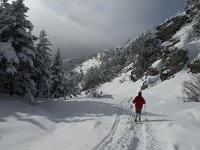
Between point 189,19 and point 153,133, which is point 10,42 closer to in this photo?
point 153,133

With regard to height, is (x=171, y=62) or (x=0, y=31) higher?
(x=171, y=62)

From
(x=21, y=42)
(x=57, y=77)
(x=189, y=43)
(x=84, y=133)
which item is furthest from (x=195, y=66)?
(x=84, y=133)

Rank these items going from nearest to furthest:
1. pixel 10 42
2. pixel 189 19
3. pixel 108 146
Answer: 1. pixel 108 146
2. pixel 10 42
3. pixel 189 19

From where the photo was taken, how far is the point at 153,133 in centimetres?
1515

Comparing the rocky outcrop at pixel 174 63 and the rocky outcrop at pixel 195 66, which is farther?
the rocky outcrop at pixel 174 63

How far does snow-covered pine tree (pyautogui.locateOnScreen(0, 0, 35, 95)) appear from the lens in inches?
873

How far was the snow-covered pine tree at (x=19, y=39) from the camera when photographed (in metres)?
22.2

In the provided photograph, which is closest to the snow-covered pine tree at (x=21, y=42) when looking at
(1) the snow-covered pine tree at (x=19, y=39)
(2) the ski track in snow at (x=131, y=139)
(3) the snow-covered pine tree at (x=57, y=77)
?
(1) the snow-covered pine tree at (x=19, y=39)

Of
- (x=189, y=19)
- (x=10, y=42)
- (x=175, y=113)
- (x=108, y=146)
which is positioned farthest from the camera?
(x=189, y=19)

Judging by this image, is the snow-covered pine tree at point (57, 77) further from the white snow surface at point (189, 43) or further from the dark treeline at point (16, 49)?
the white snow surface at point (189, 43)

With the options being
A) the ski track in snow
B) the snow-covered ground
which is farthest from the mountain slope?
the ski track in snow

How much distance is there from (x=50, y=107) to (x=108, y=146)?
38.8 feet

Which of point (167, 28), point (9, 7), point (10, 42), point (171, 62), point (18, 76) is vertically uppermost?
point (167, 28)

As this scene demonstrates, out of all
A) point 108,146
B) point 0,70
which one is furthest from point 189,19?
point 108,146
